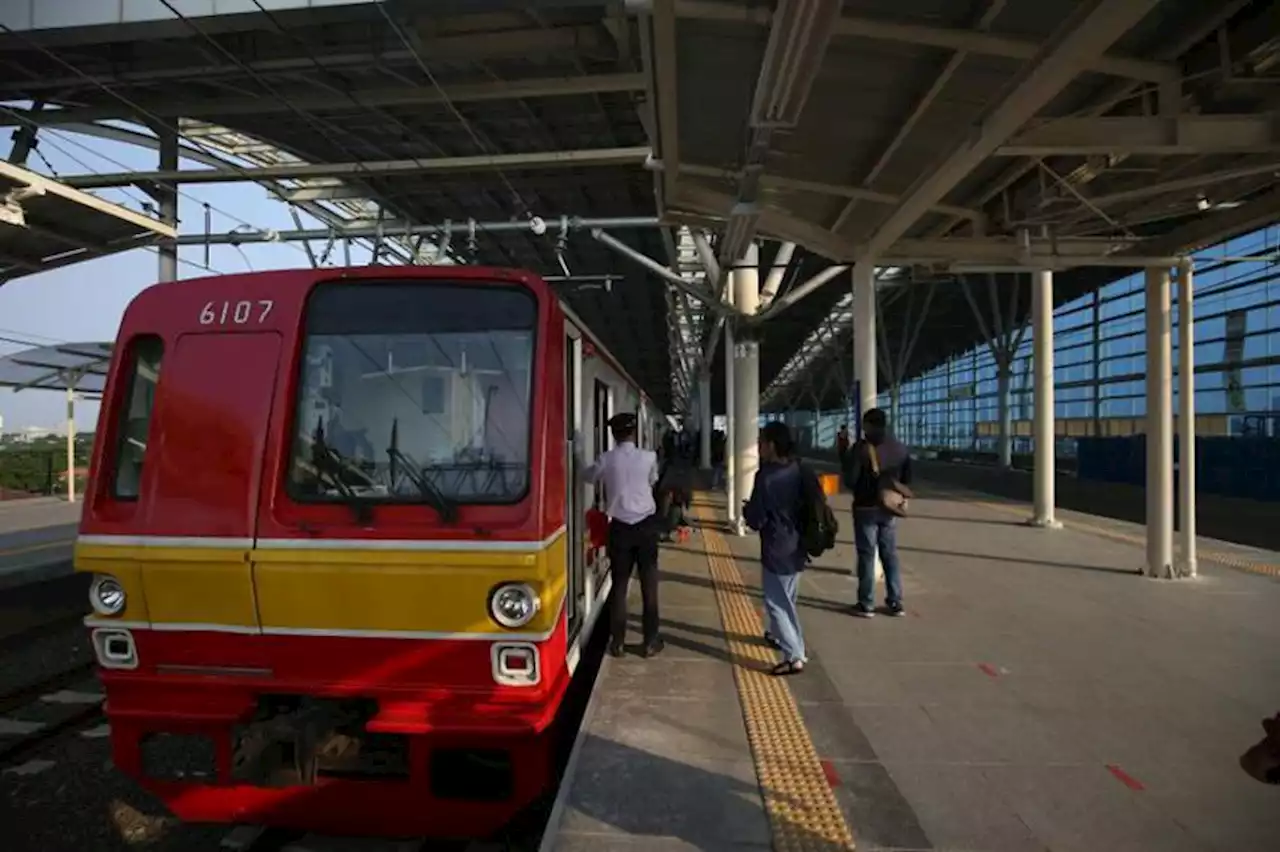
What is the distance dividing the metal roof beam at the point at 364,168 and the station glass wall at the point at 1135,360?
8212mm

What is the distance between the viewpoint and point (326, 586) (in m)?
3.65

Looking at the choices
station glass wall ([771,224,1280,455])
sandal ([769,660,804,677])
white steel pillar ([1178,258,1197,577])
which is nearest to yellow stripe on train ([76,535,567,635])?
sandal ([769,660,804,677])

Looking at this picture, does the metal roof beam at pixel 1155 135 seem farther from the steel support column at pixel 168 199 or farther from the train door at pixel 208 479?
the steel support column at pixel 168 199

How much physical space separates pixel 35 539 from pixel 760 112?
509 inches

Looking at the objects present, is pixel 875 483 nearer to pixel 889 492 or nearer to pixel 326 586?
pixel 889 492

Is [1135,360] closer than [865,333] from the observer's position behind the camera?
No

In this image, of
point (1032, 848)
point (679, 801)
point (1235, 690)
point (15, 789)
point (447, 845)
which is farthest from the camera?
point (1235, 690)

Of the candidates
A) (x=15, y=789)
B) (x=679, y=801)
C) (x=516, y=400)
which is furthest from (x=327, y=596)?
(x=15, y=789)

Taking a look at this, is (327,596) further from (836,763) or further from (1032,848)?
(1032,848)

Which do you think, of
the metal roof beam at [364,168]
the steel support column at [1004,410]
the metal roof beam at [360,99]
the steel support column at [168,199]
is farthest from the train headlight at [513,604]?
the steel support column at [1004,410]

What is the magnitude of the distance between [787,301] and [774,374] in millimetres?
48537

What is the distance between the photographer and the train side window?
13.2 ft

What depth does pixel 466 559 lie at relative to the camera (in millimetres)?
3586

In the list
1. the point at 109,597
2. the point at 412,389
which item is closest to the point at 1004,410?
the point at 412,389
